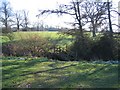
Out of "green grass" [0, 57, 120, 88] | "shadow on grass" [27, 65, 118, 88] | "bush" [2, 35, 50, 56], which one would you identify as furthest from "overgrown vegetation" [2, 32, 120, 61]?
"shadow on grass" [27, 65, 118, 88]

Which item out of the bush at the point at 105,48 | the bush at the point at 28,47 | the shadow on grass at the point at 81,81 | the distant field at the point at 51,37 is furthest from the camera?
the distant field at the point at 51,37

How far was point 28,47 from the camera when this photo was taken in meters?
18.9

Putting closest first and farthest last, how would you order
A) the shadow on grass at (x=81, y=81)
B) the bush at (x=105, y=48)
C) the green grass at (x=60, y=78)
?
the shadow on grass at (x=81, y=81), the green grass at (x=60, y=78), the bush at (x=105, y=48)

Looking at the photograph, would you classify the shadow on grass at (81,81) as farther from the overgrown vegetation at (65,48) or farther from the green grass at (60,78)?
the overgrown vegetation at (65,48)

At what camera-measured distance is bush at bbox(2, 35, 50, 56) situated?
1833 centimetres

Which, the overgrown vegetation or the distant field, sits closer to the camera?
the overgrown vegetation

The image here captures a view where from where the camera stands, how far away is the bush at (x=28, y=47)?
18325 millimetres

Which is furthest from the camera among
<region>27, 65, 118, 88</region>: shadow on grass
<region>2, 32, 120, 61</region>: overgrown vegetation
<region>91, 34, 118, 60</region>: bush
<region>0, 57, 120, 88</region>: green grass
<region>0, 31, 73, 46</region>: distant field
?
<region>0, 31, 73, 46</region>: distant field

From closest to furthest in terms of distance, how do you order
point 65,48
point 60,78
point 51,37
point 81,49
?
1. point 60,78
2. point 81,49
3. point 65,48
4. point 51,37

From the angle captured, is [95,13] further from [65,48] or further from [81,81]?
[81,81]

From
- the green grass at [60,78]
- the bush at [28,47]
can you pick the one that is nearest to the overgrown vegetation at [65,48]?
the bush at [28,47]

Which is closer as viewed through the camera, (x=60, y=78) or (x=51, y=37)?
(x=60, y=78)

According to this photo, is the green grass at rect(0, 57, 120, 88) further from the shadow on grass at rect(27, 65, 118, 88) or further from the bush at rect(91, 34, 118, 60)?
the bush at rect(91, 34, 118, 60)

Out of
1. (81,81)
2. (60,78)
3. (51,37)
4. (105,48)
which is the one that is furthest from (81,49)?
(81,81)
